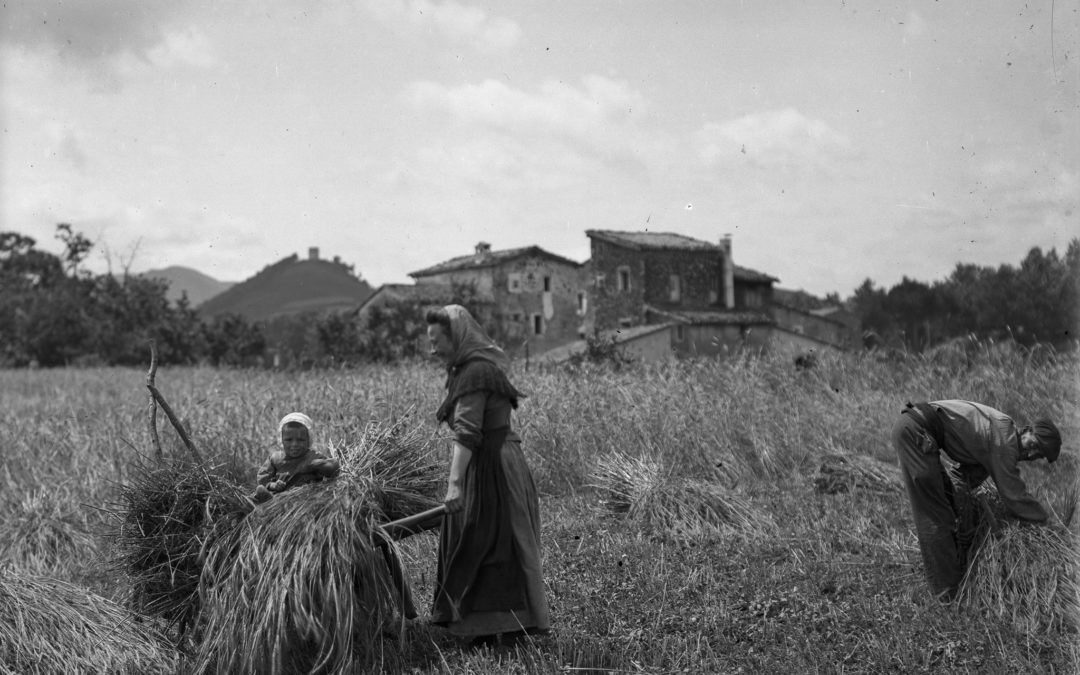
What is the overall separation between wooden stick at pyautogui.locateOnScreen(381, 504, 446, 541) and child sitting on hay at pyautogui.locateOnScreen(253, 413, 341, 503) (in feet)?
1.55

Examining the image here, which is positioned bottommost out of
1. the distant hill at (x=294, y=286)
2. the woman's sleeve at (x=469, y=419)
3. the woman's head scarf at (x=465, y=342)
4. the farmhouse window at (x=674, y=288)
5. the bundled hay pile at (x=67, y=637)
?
the bundled hay pile at (x=67, y=637)

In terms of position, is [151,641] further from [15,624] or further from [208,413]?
[208,413]

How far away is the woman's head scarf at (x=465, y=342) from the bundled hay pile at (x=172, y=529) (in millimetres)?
1290

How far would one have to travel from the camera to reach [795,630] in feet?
17.7

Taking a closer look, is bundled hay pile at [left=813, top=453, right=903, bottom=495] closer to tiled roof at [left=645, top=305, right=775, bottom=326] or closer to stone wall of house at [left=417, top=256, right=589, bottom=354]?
tiled roof at [left=645, top=305, right=775, bottom=326]

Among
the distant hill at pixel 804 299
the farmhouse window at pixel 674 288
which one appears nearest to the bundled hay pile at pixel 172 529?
the farmhouse window at pixel 674 288

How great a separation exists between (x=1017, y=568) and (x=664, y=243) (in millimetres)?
35782

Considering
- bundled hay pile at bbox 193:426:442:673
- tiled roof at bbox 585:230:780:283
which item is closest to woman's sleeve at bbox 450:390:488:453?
bundled hay pile at bbox 193:426:442:673

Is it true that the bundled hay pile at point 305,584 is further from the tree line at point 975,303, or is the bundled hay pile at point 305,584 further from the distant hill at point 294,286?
the distant hill at point 294,286

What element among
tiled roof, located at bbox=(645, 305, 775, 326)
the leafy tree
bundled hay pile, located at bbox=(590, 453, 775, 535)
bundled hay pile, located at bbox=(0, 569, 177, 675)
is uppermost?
tiled roof, located at bbox=(645, 305, 775, 326)

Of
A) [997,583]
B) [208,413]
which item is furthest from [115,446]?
[997,583]

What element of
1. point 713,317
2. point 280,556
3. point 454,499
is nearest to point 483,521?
point 454,499

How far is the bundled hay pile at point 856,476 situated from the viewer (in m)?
8.77

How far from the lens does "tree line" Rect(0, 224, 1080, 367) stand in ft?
111
